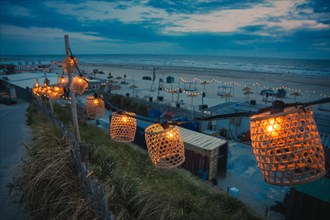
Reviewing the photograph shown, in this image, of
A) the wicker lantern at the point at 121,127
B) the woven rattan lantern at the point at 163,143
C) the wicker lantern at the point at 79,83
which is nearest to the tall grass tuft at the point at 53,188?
the wicker lantern at the point at 121,127

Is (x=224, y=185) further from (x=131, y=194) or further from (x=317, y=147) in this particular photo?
(x=317, y=147)

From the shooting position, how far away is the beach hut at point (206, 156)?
28.8ft

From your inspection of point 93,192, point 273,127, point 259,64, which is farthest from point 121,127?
point 259,64

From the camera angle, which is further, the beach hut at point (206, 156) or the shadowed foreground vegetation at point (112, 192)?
the beach hut at point (206, 156)

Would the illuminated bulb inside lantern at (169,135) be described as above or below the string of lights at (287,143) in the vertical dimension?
below

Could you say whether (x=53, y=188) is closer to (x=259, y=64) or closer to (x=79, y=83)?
(x=79, y=83)

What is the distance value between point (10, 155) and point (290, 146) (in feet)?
26.2

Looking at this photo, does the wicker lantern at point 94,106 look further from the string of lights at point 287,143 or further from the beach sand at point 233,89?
the beach sand at point 233,89

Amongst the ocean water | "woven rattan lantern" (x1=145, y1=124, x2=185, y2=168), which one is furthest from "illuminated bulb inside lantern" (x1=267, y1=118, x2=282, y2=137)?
the ocean water

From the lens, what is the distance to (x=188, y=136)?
32.8 ft

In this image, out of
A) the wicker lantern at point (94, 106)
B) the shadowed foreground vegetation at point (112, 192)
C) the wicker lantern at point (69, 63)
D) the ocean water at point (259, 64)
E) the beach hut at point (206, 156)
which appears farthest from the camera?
the ocean water at point (259, 64)

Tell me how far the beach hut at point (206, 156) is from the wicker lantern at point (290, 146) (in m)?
7.54

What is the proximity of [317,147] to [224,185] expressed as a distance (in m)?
8.07

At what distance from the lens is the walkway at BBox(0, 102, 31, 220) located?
4035 mm
